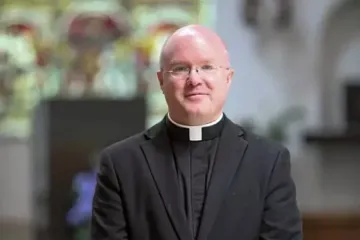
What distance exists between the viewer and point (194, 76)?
870mm

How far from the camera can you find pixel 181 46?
0.88 meters

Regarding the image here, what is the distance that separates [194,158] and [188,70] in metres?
0.12

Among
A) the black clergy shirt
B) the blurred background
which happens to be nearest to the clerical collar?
the black clergy shirt

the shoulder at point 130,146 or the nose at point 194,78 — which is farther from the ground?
the nose at point 194,78

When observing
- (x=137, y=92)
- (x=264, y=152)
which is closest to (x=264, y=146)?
(x=264, y=152)

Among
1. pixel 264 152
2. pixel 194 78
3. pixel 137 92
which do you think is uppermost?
pixel 194 78

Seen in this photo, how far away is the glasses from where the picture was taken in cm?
88

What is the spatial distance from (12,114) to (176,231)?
315 cm

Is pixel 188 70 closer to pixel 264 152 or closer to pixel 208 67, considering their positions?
pixel 208 67

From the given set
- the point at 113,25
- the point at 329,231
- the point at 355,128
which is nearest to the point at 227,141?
the point at 329,231

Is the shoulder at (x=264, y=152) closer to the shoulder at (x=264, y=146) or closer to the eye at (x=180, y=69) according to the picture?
the shoulder at (x=264, y=146)

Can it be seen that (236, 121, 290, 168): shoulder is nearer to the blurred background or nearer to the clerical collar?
the clerical collar

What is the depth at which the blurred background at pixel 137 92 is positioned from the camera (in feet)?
10.5

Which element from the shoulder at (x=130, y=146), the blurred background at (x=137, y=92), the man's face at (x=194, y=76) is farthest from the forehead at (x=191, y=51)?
the blurred background at (x=137, y=92)
